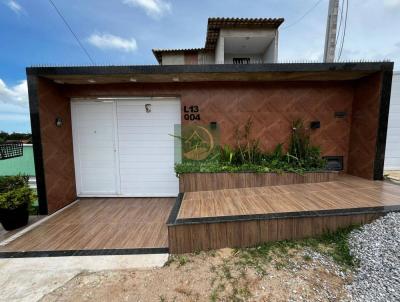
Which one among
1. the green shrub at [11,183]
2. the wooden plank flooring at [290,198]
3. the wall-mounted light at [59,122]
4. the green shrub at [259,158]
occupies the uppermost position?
the wall-mounted light at [59,122]

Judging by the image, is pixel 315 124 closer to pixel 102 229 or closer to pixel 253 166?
pixel 253 166

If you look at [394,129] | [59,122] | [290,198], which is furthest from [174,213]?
[394,129]

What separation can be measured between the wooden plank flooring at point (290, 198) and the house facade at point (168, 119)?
0.97 meters

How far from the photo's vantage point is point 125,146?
14.2 ft

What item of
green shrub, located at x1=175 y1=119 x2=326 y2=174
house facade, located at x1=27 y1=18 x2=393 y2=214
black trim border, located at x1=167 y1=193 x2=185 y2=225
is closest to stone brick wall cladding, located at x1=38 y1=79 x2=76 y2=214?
house facade, located at x1=27 y1=18 x2=393 y2=214

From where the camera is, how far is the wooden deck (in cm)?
226

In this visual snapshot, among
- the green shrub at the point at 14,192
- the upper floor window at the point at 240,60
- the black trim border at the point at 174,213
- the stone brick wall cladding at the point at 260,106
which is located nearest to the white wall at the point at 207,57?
the upper floor window at the point at 240,60

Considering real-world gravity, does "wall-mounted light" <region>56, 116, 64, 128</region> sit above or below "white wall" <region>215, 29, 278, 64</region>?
below

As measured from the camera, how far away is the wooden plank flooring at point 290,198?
8.29 ft

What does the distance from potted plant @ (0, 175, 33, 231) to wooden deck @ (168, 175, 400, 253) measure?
2735mm

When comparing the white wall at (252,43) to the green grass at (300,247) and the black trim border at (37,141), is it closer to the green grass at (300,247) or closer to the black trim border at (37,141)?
the black trim border at (37,141)

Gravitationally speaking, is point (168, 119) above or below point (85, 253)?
above

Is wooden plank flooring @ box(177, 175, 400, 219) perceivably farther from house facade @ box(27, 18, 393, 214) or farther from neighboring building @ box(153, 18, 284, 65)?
neighboring building @ box(153, 18, 284, 65)

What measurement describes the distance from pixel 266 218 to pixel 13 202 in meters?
3.97
